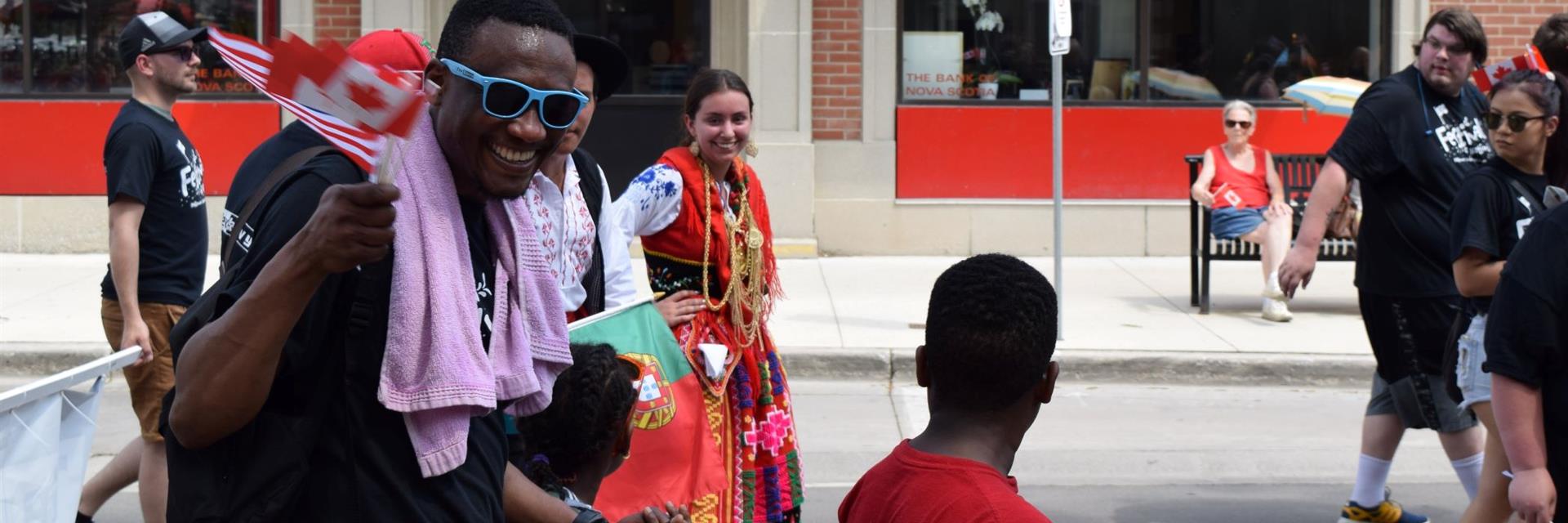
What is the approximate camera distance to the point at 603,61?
4305mm

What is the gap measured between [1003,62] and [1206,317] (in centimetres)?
355

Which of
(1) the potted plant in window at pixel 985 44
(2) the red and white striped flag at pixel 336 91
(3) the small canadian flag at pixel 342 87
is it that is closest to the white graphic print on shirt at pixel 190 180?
(2) the red and white striped flag at pixel 336 91

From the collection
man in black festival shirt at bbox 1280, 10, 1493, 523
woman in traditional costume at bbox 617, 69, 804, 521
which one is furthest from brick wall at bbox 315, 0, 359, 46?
man in black festival shirt at bbox 1280, 10, 1493, 523

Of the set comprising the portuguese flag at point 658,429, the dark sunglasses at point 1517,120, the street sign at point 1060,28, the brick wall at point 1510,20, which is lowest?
the portuguese flag at point 658,429

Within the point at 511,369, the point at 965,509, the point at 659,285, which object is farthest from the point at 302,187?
the point at 659,285

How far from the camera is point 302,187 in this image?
91.8 inches

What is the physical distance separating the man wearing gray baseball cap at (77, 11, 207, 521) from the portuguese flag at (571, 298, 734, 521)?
1.83 meters

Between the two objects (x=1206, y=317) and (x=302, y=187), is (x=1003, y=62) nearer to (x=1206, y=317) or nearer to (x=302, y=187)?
(x=1206, y=317)

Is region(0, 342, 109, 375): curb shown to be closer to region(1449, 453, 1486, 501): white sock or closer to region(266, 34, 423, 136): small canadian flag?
region(1449, 453, 1486, 501): white sock

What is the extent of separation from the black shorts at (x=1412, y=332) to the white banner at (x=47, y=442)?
154 inches

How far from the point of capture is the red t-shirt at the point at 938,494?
234cm

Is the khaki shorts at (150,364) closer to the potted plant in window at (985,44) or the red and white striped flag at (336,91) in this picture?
the red and white striped flag at (336,91)

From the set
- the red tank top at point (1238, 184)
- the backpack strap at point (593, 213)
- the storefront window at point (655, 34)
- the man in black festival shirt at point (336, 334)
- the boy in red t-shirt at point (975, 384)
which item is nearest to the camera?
the man in black festival shirt at point (336, 334)

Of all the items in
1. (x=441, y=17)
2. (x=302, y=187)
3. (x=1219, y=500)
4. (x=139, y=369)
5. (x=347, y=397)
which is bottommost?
(x=1219, y=500)
